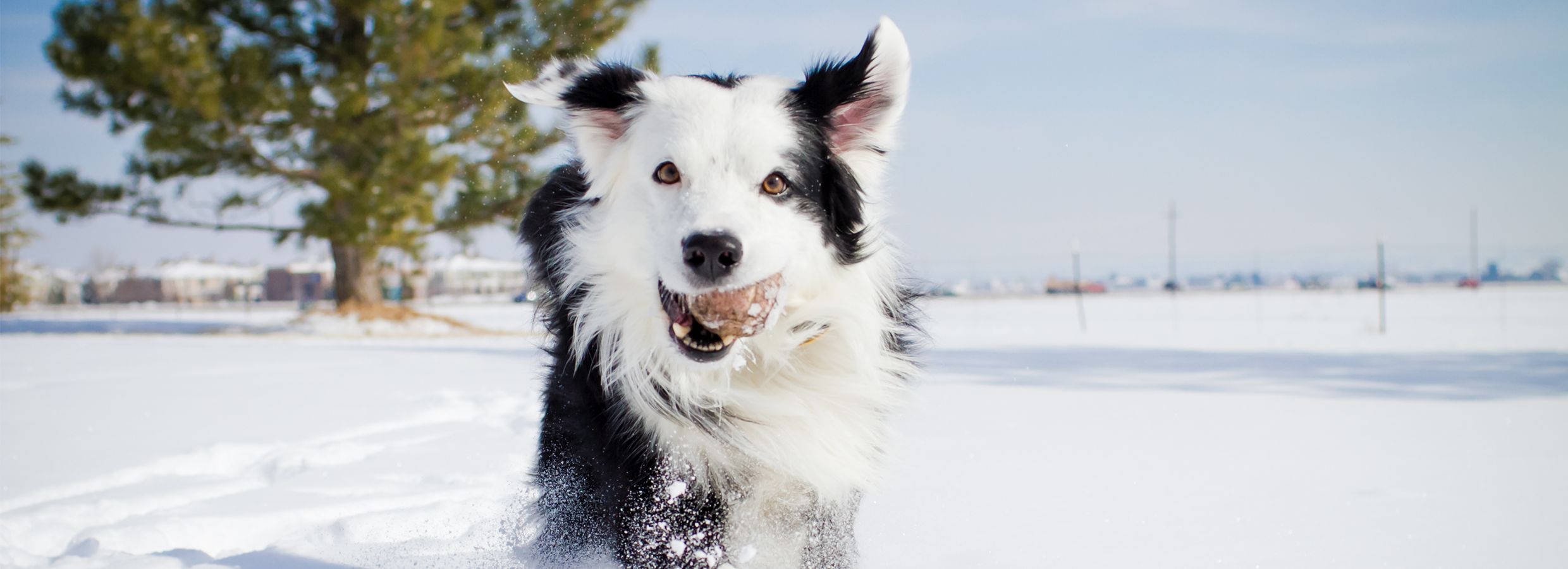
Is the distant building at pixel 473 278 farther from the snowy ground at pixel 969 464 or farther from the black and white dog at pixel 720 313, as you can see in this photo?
the black and white dog at pixel 720 313

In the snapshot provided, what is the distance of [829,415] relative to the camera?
249 cm

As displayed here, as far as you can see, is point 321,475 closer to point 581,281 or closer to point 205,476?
point 205,476

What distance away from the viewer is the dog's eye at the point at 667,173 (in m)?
2.34

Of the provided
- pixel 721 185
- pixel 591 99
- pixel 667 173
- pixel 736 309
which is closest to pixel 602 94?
pixel 591 99

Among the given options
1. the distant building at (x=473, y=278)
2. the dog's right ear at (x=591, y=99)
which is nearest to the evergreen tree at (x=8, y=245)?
the distant building at (x=473, y=278)

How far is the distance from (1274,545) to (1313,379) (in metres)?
6.30

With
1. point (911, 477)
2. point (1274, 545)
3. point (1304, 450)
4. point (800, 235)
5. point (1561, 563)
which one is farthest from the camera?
point (1304, 450)

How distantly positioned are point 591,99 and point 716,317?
88cm

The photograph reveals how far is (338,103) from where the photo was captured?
15172 mm

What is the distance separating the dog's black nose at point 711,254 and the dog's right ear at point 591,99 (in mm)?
763

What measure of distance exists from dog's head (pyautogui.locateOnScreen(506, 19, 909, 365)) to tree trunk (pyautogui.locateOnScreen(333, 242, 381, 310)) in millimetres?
16071

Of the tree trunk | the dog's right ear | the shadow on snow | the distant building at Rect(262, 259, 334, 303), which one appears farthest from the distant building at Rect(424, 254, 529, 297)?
the dog's right ear

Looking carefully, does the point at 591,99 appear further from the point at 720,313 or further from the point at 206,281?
the point at 206,281

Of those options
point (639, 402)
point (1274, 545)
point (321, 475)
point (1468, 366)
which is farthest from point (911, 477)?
point (1468, 366)
